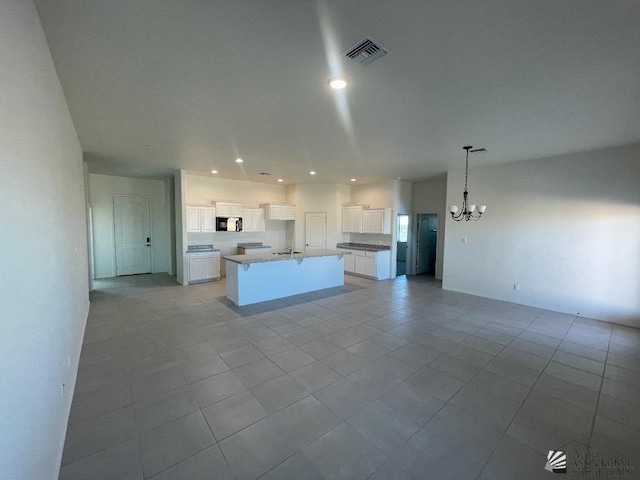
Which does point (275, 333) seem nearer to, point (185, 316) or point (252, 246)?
point (185, 316)

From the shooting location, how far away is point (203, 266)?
7.34 metres

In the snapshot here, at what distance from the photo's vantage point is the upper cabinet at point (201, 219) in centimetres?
713

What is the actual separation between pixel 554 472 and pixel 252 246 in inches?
297

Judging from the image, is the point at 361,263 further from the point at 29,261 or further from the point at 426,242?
the point at 29,261

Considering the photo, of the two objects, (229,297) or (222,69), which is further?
(229,297)

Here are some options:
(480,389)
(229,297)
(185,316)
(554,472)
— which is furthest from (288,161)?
(554,472)

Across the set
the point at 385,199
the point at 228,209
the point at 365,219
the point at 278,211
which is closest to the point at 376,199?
the point at 385,199

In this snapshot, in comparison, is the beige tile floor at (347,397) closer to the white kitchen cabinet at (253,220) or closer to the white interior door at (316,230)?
the white kitchen cabinet at (253,220)

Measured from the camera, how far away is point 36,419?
1.40 m

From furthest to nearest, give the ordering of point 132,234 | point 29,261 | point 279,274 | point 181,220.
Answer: point 132,234 → point 181,220 → point 279,274 → point 29,261

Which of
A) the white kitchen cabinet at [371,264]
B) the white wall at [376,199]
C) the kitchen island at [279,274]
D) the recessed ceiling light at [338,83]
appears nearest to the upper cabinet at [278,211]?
the white wall at [376,199]

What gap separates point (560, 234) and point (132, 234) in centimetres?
1021

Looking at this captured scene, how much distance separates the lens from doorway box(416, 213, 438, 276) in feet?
28.5

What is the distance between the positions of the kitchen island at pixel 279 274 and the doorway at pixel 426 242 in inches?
126
